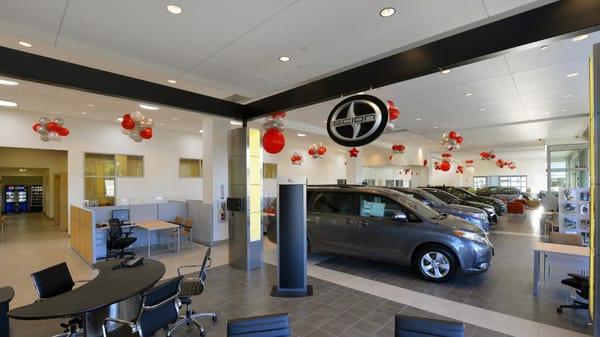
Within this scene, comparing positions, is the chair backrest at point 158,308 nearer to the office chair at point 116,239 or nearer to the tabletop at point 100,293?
the tabletop at point 100,293

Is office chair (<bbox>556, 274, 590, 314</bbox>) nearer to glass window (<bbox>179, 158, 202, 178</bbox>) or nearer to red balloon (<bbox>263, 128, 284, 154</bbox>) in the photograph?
red balloon (<bbox>263, 128, 284, 154</bbox>)

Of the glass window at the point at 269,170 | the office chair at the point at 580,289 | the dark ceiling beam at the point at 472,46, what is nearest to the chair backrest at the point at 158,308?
the dark ceiling beam at the point at 472,46

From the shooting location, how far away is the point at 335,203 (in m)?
5.80

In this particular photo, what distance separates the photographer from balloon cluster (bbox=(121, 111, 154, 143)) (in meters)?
5.70

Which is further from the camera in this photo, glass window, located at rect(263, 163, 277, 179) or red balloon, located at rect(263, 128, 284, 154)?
glass window, located at rect(263, 163, 277, 179)

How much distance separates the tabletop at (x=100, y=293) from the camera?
212 centimetres

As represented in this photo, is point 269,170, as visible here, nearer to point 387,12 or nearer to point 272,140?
point 272,140

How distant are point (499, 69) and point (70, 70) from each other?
6595mm

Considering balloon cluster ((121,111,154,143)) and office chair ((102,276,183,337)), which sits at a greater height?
balloon cluster ((121,111,154,143))

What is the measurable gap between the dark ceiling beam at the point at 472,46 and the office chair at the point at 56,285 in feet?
12.8

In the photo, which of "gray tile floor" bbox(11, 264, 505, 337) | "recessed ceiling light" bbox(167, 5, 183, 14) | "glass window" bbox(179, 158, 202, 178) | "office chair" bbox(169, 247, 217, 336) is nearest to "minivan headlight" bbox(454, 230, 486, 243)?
"gray tile floor" bbox(11, 264, 505, 337)

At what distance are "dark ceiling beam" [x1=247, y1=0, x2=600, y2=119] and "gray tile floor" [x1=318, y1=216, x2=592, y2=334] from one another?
125 inches

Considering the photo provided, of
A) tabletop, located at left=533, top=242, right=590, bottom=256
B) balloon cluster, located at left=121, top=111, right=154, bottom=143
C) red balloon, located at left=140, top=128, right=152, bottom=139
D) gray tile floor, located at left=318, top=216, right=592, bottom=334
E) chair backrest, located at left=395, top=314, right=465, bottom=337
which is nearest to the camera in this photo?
chair backrest, located at left=395, top=314, right=465, bottom=337

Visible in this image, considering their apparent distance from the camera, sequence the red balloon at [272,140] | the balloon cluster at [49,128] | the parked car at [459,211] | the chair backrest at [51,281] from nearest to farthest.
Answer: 1. the chair backrest at [51,281]
2. the red balloon at [272,140]
3. the balloon cluster at [49,128]
4. the parked car at [459,211]
